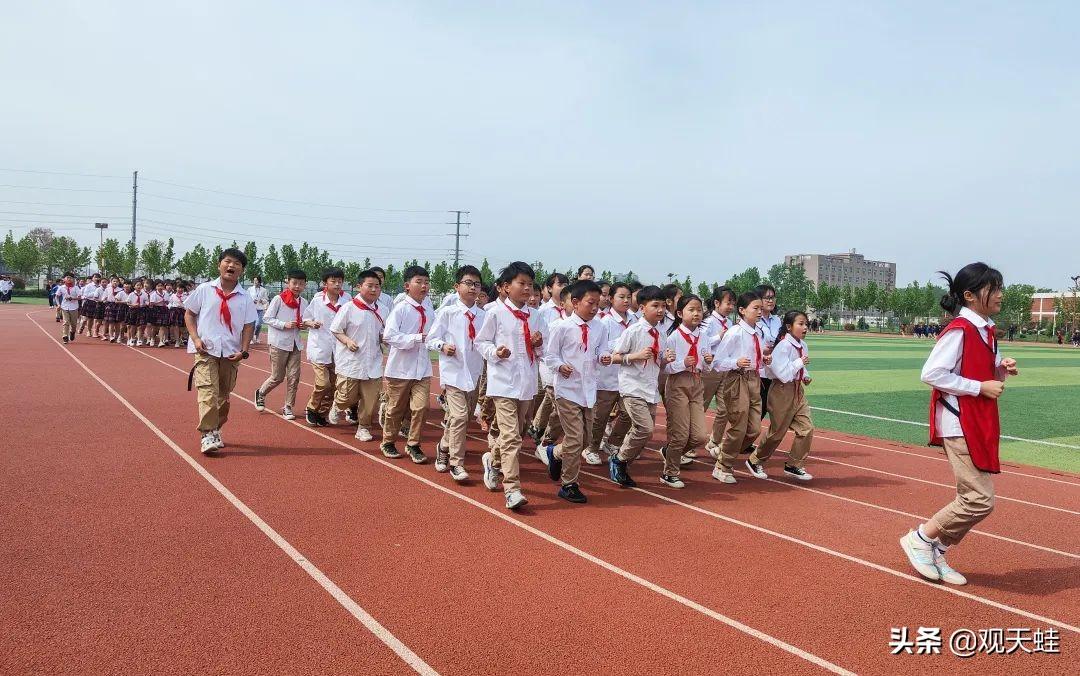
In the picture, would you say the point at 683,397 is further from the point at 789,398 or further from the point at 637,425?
the point at 789,398

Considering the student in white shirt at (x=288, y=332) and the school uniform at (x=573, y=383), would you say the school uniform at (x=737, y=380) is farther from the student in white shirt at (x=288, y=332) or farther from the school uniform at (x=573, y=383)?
the student in white shirt at (x=288, y=332)

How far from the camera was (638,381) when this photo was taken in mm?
6746

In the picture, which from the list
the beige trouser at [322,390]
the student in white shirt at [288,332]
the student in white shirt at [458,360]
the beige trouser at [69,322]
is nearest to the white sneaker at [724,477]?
the student in white shirt at [458,360]

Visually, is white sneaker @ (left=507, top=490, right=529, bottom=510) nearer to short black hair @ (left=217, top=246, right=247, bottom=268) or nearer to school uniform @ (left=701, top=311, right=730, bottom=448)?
school uniform @ (left=701, top=311, right=730, bottom=448)

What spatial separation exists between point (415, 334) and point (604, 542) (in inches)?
124

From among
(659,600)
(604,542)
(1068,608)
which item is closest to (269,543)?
(604,542)

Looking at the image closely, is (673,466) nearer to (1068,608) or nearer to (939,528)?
(939,528)

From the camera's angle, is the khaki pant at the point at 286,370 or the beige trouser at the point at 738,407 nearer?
the beige trouser at the point at 738,407

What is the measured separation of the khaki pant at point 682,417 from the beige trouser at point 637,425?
0.26 m

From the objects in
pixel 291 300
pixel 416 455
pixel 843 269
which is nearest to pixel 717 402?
pixel 416 455

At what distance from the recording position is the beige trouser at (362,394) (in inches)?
335

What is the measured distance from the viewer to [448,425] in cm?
682

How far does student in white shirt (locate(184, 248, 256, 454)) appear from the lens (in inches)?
289

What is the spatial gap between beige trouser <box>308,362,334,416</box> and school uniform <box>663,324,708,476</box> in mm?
4466
